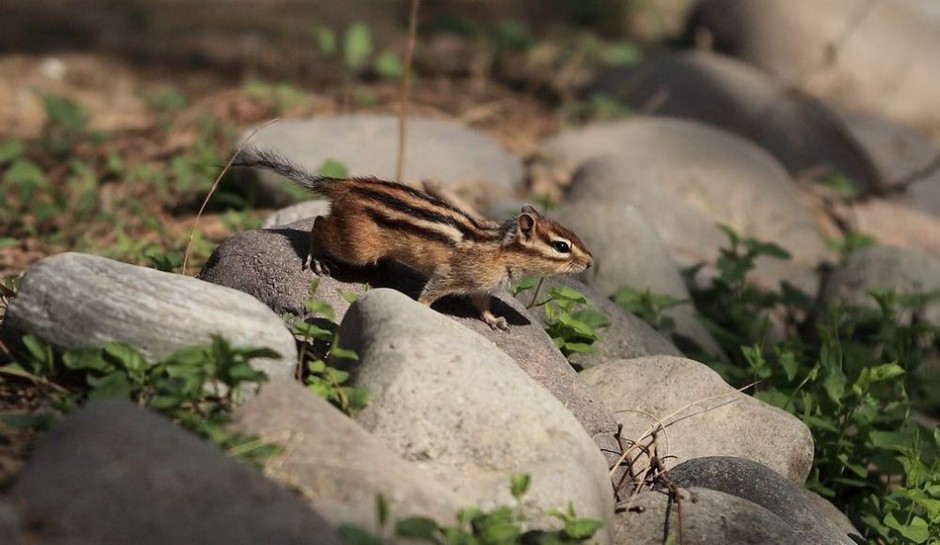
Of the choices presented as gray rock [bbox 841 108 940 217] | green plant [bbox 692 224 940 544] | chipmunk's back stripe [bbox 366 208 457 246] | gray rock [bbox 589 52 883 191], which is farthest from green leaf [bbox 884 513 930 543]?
gray rock [bbox 589 52 883 191]

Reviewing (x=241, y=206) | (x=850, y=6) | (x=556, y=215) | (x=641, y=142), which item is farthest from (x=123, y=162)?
(x=850, y=6)

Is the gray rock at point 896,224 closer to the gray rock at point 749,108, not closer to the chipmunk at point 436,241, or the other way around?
the gray rock at point 749,108

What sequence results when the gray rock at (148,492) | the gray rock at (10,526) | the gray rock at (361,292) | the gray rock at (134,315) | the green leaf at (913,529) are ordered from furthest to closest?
the gray rock at (361,292) → the green leaf at (913,529) → the gray rock at (134,315) → the gray rock at (148,492) → the gray rock at (10,526)

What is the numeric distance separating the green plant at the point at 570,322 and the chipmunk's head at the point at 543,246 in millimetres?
156

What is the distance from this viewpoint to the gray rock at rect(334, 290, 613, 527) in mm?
3775

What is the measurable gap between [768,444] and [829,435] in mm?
675

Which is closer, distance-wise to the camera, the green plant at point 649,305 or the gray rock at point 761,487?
the gray rock at point 761,487

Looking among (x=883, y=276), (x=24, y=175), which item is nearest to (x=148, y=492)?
(x=24, y=175)

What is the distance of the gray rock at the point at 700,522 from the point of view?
4.01 m

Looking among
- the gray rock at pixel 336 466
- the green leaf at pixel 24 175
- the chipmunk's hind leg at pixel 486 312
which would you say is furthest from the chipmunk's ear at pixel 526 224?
the green leaf at pixel 24 175

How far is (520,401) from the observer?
3977mm

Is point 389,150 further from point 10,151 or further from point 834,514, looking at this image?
point 834,514

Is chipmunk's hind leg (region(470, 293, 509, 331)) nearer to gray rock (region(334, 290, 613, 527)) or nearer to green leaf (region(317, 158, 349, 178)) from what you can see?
gray rock (region(334, 290, 613, 527))

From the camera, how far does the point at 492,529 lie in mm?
3373
